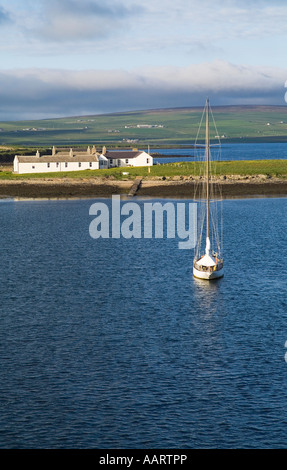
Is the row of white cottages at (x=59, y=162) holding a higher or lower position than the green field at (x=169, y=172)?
higher

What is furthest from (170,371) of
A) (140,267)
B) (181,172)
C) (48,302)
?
(181,172)

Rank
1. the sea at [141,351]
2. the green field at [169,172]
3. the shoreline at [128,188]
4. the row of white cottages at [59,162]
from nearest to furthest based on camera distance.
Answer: the sea at [141,351] → the shoreline at [128,188] → the green field at [169,172] → the row of white cottages at [59,162]

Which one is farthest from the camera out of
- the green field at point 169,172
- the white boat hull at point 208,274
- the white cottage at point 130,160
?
the white cottage at point 130,160

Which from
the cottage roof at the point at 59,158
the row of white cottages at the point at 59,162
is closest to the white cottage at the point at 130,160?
the row of white cottages at the point at 59,162

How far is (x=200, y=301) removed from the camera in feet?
143

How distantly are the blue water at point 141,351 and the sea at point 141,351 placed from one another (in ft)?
0.22

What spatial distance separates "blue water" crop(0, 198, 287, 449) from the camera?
1022 inches

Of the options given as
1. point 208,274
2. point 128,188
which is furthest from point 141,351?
point 128,188

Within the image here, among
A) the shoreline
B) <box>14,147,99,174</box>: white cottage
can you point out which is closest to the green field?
the shoreline

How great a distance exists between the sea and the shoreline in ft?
155

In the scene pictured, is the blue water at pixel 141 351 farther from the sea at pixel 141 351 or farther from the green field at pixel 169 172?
the green field at pixel 169 172

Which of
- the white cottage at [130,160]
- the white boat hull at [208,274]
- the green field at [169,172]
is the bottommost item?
the white boat hull at [208,274]

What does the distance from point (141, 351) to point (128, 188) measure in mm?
80884

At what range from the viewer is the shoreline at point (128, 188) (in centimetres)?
10894
